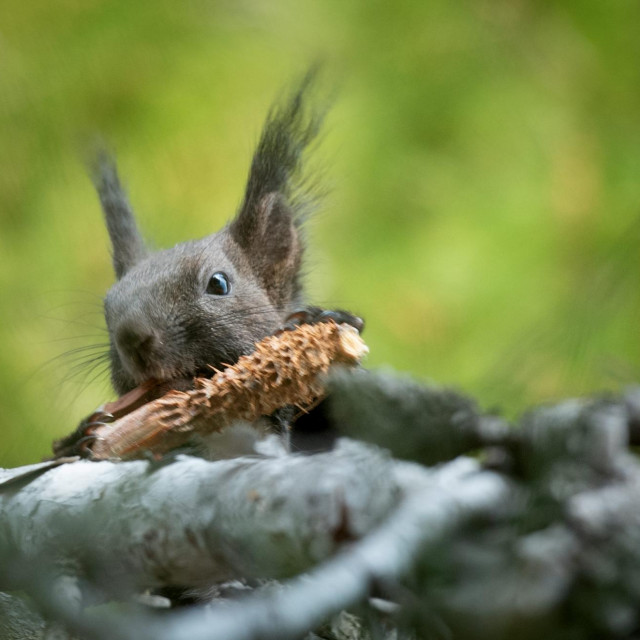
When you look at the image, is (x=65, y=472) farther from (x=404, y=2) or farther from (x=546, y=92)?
(x=546, y=92)

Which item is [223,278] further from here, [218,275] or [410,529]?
[410,529]

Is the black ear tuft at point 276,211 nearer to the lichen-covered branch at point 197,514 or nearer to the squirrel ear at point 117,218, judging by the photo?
the squirrel ear at point 117,218

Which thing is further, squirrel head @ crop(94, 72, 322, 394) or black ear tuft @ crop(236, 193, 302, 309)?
black ear tuft @ crop(236, 193, 302, 309)

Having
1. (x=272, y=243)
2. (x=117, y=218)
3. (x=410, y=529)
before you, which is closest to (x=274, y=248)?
(x=272, y=243)

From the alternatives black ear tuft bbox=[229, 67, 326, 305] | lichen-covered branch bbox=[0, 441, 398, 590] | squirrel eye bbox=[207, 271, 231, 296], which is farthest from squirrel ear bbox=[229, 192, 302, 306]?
lichen-covered branch bbox=[0, 441, 398, 590]

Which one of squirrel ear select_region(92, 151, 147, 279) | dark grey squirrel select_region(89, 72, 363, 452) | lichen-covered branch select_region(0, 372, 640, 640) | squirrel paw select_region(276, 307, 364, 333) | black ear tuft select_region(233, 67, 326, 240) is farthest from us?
squirrel ear select_region(92, 151, 147, 279)

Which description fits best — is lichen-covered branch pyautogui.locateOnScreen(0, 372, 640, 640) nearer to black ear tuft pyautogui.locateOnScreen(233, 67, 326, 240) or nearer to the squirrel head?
the squirrel head

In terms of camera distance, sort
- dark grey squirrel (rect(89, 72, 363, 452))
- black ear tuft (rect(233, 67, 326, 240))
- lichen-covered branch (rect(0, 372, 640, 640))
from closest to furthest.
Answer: lichen-covered branch (rect(0, 372, 640, 640)), dark grey squirrel (rect(89, 72, 363, 452)), black ear tuft (rect(233, 67, 326, 240))
